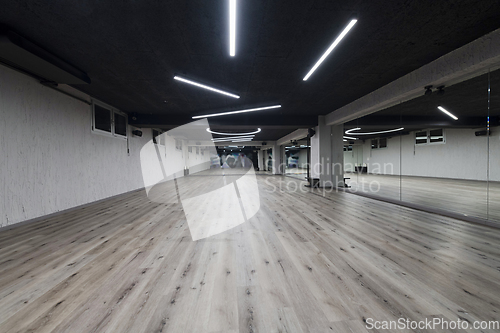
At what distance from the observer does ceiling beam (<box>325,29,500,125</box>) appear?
292cm

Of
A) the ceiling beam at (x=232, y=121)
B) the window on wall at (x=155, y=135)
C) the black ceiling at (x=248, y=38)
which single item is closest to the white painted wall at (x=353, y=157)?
the ceiling beam at (x=232, y=121)

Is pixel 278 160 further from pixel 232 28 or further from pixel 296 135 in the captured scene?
pixel 232 28

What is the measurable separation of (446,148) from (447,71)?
825cm

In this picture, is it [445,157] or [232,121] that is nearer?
[232,121]

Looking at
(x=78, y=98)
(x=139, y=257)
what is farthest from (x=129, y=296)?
(x=78, y=98)

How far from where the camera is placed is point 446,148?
30.9ft

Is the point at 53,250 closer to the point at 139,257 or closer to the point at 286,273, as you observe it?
the point at 139,257

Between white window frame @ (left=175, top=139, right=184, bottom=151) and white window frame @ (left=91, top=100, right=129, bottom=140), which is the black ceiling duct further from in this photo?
white window frame @ (left=175, top=139, right=184, bottom=151)

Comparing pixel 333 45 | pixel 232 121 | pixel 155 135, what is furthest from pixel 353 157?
pixel 333 45

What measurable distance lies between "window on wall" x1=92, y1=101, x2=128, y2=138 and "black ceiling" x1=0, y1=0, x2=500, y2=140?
801 mm

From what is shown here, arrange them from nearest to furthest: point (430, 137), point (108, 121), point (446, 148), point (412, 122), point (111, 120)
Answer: point (108, 121)
point (111, 120)
point (412, 122)
point (446, 148)
point (430, 137)

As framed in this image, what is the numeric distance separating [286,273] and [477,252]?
2227mm

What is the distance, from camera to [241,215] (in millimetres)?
4000

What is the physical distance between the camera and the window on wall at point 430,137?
9383mm
